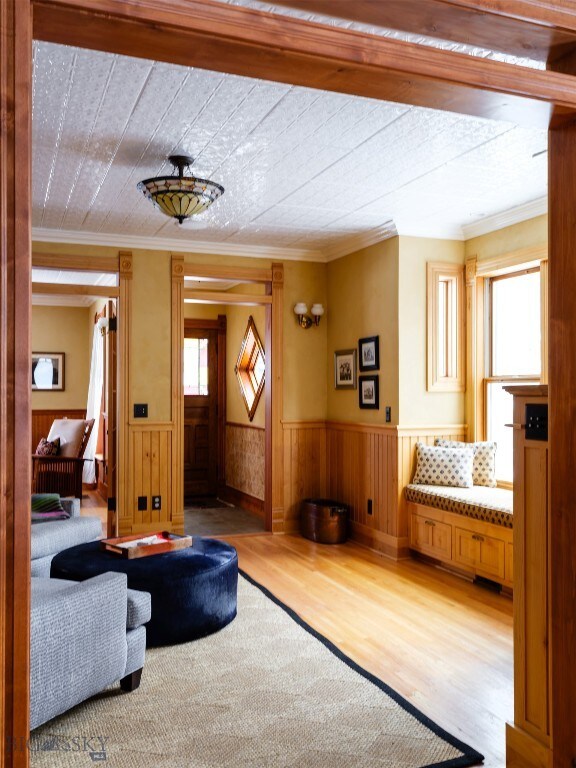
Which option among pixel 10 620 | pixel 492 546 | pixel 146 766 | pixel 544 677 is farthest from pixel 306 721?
pixel 492 546

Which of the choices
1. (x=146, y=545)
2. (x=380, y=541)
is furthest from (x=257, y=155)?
(x=380, y=541)

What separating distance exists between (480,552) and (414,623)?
0.95 meters

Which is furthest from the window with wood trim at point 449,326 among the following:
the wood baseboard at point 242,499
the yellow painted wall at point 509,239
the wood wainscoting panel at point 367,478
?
the wood baseboard at point 242,499

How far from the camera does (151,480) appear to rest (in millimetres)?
5906

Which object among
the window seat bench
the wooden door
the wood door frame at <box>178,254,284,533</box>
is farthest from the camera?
the wooden door

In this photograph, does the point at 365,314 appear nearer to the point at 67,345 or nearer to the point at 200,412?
the point at 200,412

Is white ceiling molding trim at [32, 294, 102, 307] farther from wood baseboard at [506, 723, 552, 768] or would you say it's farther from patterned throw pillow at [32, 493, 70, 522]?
wood baseboard at [506, 723, 552, 768]

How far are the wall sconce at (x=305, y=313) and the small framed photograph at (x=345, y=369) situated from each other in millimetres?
398

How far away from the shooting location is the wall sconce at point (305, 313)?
20.8 feet

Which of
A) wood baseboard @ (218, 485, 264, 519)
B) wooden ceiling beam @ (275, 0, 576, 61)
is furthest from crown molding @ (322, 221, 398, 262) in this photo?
wooden ceiling beam @ (275, 0, 576, 61)

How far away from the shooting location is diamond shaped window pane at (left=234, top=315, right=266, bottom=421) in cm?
741

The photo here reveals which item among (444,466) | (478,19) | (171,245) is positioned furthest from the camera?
(171,245)

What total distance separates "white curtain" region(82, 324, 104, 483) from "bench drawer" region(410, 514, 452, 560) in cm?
470

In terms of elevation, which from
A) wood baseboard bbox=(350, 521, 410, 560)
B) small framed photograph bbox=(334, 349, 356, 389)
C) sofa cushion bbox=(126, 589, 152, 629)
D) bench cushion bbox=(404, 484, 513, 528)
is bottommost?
wood baseboard bbox=(350, 521, 410, 560)
